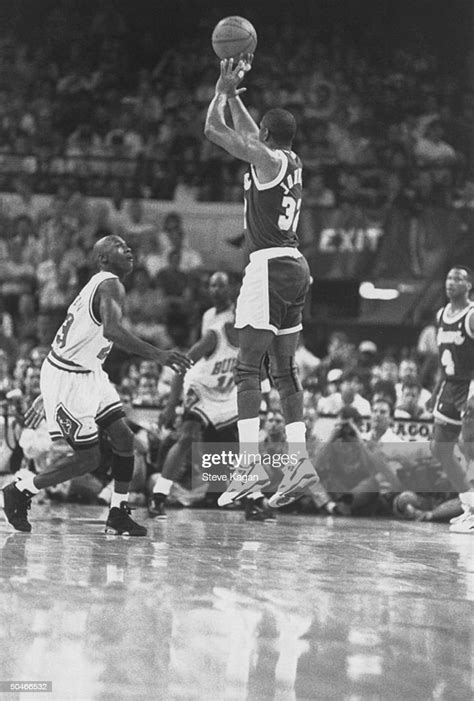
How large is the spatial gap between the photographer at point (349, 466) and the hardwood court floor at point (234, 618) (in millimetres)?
2532

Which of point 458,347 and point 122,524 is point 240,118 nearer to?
point 122,524

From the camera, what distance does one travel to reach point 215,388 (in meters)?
9.55

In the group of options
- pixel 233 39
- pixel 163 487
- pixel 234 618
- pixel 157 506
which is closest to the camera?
pixel 234 618

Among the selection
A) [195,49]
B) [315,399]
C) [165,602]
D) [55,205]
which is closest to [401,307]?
[315,399]

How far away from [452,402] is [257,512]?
1.71 m

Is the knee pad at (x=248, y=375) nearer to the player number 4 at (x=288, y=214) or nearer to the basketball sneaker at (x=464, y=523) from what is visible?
the player number 4 at (x=288, y=214)

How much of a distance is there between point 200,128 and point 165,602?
1252 cm

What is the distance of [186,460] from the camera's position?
31.9 feet

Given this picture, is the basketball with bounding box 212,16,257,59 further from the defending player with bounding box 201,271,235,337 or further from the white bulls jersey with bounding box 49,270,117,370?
the defending player with bounding box 201,271,235,337

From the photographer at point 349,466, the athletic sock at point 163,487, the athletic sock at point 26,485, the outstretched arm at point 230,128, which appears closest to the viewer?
the outstretched arm at point 230,128

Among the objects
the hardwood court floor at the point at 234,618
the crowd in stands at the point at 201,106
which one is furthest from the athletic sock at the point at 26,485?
the crowd in stands at the point at 201,106

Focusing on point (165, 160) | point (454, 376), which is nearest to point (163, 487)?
point (454, 376)

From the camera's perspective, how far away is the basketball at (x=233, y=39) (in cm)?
635

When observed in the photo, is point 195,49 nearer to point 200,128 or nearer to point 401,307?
point 200,128
